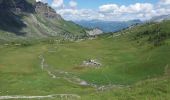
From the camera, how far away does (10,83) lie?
309ft

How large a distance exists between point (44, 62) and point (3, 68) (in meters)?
29.5

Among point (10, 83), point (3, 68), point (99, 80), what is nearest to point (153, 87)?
point (10, 83)

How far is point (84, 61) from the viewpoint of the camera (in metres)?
152

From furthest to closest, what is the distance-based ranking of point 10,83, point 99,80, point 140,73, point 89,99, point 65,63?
point 65,63, point 140,73, point 99,80, point 10,83, point 89,99

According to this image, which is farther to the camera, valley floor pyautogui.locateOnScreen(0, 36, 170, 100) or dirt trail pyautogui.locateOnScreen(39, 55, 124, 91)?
dirt trail pyautogui.locateOnScreen(39, 55, 124, 91)

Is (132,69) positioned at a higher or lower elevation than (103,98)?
lower

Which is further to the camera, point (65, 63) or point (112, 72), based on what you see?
point (65, 63)

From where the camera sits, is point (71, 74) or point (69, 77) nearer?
→ point (69, 77)

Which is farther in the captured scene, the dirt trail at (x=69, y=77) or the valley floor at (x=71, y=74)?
the dirt trail at (x=69, y=77)

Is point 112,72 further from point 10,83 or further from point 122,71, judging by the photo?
point 10,83

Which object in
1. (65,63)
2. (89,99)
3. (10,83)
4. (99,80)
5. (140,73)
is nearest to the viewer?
(89,99)

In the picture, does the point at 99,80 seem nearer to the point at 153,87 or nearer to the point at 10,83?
the point at 10,83

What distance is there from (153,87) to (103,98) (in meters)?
4.53

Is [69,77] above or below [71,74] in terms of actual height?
above
